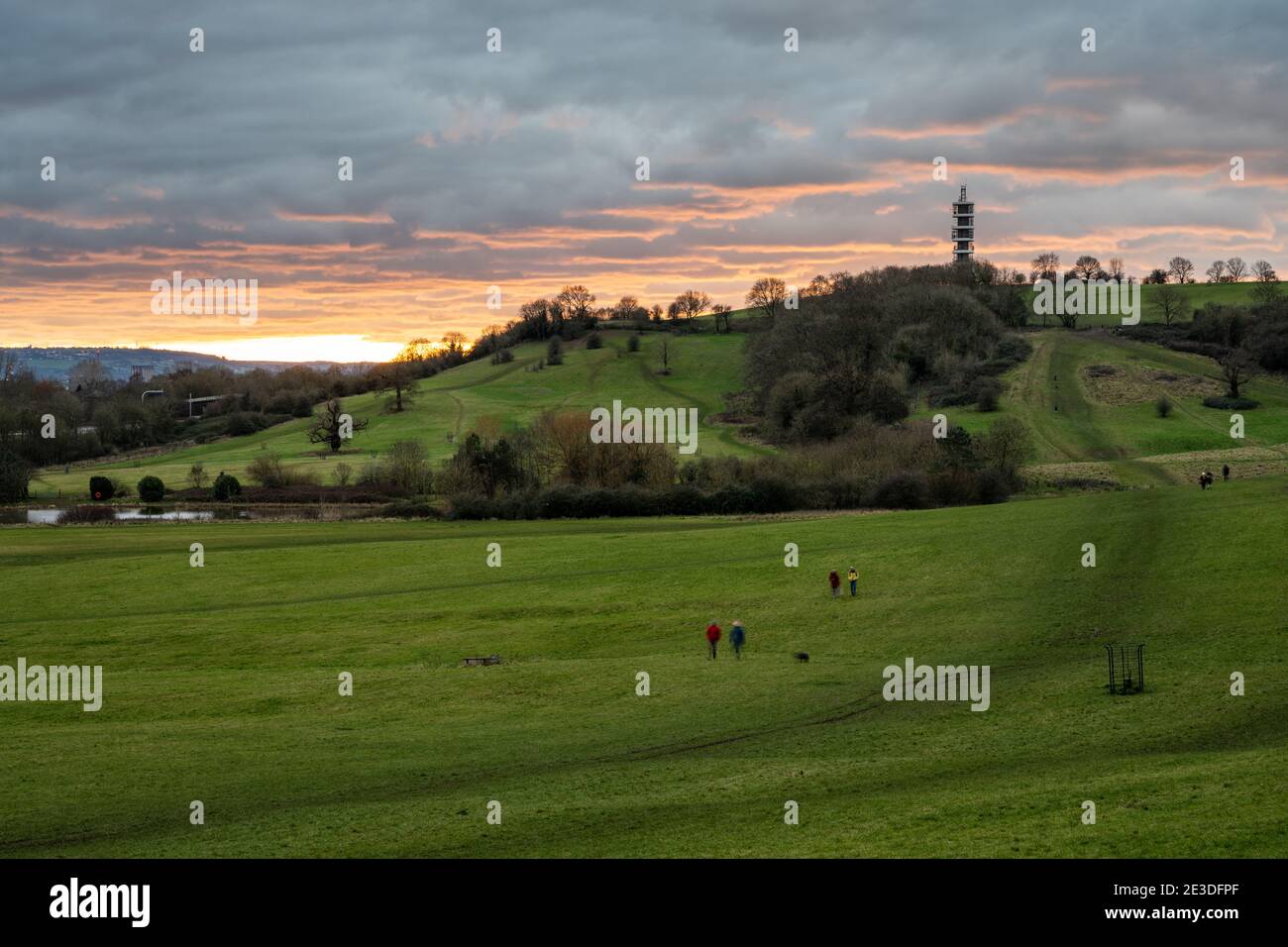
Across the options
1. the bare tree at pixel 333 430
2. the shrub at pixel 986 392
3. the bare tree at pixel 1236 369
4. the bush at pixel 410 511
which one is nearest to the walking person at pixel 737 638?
the bush at pixel 410 511

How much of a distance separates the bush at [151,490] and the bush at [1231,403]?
406 ft

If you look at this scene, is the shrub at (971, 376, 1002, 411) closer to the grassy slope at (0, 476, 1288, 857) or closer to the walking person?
the grassy slope at (0, 476, 1288, 857)

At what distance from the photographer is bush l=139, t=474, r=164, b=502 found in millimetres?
121250

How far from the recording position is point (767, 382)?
147m

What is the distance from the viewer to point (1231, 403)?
137625 millimetres

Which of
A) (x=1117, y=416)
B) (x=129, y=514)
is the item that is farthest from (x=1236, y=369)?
(x=129, y=514)

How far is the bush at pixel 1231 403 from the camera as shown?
13643 cm

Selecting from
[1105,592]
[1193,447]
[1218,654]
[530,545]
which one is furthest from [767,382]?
[1218,654]

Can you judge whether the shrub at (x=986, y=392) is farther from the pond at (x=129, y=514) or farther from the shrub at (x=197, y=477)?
the shrub at (x=197, y=477)

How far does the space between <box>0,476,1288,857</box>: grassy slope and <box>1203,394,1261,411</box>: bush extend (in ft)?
239

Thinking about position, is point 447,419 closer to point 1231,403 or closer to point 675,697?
point 1231,403
